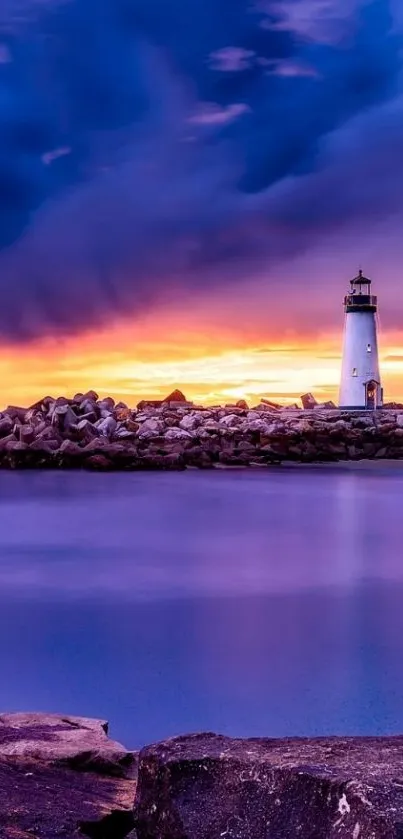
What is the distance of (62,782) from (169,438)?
737 inches

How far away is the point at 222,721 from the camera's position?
14.0 feet

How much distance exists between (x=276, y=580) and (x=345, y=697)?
445 cm

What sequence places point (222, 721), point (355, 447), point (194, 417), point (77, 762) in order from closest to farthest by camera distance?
point (77, 762), point (222, 721), point (194, 417), point (355, 447)

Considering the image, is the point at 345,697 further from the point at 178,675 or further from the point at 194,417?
the point at 194,417

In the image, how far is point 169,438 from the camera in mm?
21328

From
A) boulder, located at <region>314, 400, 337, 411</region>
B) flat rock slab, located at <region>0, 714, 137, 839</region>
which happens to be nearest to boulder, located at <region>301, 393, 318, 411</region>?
boulder, located at <region>314, 400, 337, 411</region>

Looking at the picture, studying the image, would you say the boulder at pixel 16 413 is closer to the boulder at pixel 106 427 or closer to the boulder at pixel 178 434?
the boulder at pixel 106 427

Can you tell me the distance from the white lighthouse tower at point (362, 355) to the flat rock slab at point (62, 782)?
2845 cm

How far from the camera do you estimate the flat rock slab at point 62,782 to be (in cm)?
224

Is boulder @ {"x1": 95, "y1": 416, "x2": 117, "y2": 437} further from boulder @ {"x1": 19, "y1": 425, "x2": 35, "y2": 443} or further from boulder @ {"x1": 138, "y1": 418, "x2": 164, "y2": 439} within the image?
boulder @ {"x1": 19, "y1": 425, "x2": 35, "y2": 443}

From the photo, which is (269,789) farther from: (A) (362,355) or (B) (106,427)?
(A) (362,355)

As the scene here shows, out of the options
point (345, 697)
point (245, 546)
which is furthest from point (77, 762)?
point (245, 546)

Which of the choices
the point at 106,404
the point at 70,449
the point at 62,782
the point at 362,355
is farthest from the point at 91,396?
the point at 62,782

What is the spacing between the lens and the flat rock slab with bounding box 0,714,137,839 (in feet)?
7.36
